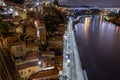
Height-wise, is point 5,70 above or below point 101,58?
above

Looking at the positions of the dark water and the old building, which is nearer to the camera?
the old building

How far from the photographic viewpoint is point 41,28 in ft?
19.1

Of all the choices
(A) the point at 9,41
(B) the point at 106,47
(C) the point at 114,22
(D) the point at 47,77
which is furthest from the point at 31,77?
(C) the point at 114,22

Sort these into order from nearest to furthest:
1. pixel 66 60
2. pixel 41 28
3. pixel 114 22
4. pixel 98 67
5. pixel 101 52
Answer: pixel 66 60, pixel 98 67, pixel 41 28, pixel 101 52, pixel 114 22

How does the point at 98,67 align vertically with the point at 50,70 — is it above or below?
below

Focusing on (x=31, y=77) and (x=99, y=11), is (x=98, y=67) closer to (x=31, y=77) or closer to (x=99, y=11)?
(x=31, y=77)

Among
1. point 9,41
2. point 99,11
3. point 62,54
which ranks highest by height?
point 9,41

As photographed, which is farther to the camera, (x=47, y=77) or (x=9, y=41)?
(x=9, y=41)

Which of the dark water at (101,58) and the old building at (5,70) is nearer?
the old building at (5,70)

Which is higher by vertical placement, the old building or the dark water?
the old building

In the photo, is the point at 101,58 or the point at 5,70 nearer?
the point at 5,70

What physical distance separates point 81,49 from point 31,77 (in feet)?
12.4

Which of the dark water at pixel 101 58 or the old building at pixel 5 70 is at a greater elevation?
the old building at pixel 5 70

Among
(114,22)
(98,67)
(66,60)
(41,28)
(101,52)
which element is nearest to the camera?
(66,60)
